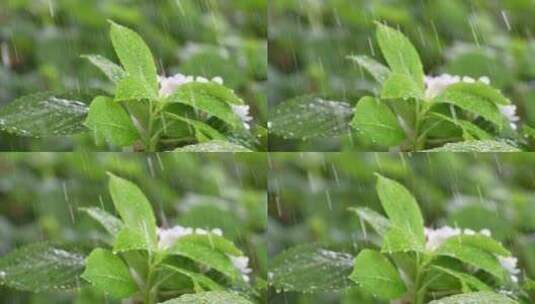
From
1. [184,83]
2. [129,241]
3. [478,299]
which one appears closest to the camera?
[478,299]

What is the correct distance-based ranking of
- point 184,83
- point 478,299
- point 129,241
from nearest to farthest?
1. point 478,299
2. point 129,241
3. point 184,83

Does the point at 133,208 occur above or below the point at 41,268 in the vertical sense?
above

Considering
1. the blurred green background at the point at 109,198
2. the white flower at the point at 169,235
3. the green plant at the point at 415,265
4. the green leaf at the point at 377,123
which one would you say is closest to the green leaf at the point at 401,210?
the green plant at the point at 415,265

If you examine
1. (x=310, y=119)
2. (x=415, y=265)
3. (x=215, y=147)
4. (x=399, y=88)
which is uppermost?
(x=399, y=88)

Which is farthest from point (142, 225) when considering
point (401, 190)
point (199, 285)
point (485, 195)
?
point (485, 195)

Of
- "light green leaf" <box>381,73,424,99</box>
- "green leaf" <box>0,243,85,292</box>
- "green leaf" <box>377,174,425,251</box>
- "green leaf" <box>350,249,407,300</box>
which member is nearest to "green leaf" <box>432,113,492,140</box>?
"light green leaf" <box>381,73,424,99</box>

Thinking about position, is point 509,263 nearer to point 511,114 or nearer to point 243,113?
point 511,114

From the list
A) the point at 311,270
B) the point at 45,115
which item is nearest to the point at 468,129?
the point at 311,270

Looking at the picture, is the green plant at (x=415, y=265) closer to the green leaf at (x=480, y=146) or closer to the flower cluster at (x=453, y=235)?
the flower cluster at (x=453, y=235)
